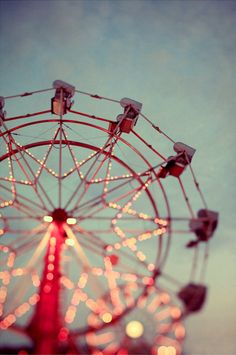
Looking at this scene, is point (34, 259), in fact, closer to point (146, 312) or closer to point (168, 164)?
point (146, 312)

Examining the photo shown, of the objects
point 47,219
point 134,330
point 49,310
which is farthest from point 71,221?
point 134,330

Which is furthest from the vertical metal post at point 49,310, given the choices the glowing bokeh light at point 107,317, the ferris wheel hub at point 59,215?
the glowing bokeh light at point 107,317

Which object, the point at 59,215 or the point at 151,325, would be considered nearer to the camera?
the point at 151,325

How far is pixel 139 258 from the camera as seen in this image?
1027 cm

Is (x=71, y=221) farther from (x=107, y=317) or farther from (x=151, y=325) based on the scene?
(x=151, y=325)

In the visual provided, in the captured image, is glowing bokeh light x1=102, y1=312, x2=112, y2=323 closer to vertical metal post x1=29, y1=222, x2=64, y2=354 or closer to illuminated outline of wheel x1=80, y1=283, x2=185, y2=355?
illuminated outline of wheel x1=80, y1=283, x2=185, y2=355

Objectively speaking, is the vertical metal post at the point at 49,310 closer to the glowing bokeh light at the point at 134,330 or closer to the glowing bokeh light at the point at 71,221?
the glowing bokeh light at the point at 71,221

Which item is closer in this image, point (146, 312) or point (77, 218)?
point (146, 312)

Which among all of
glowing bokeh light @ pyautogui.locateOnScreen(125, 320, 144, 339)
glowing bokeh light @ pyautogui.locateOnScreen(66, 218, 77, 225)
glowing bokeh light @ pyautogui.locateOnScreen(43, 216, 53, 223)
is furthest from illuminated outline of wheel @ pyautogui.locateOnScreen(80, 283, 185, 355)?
glowing bokeh light @ pyautogui.locateOnScreen(43, 216, 53, 223)

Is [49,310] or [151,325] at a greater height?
[49,310]

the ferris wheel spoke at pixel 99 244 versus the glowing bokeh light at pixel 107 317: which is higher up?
the ferris wheel spoke at pixel 99 244

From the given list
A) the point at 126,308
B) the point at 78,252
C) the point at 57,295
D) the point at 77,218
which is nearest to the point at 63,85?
the point at 77,218

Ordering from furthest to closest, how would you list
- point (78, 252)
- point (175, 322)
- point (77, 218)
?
point (77, 218), point (78, 252), point (175, 322)

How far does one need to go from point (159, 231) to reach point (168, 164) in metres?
2.77
